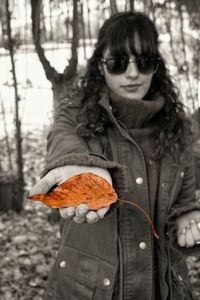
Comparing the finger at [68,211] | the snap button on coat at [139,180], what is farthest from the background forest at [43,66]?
the finger at [68,211]

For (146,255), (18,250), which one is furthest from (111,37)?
(18,250)

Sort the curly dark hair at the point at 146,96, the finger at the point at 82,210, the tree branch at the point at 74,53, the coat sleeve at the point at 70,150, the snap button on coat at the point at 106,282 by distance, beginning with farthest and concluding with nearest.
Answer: the tree branch at the point at 74,53 < the curly dark hair at the point at 146,96 < the snap button on coat at the point at 106,282 < the coat sleeve at the point at 70,150 < the finger at the point at 82,210

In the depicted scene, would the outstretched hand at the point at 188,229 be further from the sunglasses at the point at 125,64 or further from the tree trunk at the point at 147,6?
the tree trunk at the point at 147,6

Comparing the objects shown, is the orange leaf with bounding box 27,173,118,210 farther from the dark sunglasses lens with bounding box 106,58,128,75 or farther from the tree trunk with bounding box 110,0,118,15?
the tree trunk with bounding box 110,0,118,15

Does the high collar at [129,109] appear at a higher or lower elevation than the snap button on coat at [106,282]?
higher

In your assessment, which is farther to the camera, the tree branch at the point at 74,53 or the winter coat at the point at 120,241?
the tree branch at the point at 74,53

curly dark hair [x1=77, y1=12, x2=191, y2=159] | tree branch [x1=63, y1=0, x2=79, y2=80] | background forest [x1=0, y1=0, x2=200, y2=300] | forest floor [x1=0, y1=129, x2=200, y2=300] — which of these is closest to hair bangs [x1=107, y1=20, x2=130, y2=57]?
curly dark hair [x1=77, y1=12, x2=191, y2=159]
